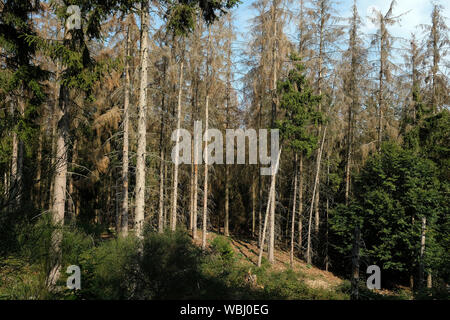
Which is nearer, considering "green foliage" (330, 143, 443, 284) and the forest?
the forest

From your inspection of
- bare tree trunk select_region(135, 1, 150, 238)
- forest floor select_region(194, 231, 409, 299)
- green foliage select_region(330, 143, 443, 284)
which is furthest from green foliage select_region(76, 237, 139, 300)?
green foliage select_region(330, 143, 443, 284)

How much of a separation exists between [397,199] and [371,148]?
10.6 ft

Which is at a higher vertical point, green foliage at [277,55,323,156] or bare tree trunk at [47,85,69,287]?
green foliage at [277,55,323,156]

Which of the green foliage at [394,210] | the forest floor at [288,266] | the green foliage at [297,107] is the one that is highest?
the green foliage at [297,107]

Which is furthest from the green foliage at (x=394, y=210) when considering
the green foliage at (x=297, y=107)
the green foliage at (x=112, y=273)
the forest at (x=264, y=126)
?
the green foliage at (x=112, y=273)

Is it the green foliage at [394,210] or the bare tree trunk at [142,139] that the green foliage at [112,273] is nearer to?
the bare tree trunk at [142,139]

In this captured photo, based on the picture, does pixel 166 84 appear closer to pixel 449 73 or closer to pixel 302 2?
pixel 302 2

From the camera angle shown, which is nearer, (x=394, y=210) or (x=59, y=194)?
(x=59, y=194)

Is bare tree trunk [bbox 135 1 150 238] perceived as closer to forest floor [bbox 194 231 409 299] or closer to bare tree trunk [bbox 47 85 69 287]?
bare tree trunk [bbox 47 85 69 287]

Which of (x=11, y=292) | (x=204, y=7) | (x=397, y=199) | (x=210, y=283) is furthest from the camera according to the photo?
(x=397, y=199)

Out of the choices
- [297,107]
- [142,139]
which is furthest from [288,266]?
[142,139]

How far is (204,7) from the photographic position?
7.84m

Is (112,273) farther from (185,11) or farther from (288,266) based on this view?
(288,266)
